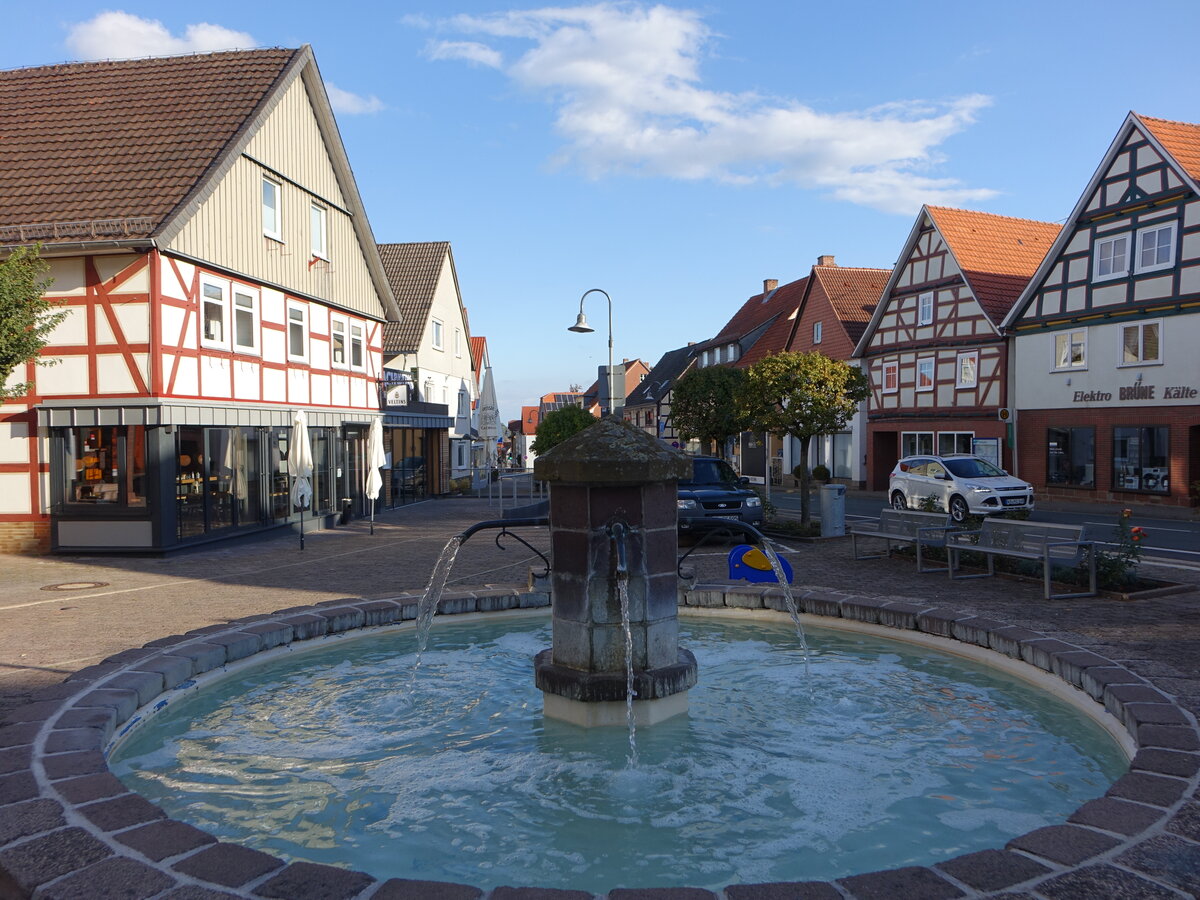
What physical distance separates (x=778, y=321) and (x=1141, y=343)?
26573mm

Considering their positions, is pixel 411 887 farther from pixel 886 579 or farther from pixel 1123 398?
pixel 1123 398

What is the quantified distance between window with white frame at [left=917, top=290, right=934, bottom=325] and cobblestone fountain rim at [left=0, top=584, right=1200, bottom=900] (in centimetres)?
3041

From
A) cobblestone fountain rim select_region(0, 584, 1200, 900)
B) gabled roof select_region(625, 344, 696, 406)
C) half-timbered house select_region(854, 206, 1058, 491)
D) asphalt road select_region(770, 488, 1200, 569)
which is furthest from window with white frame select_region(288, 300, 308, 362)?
gabled roof select_region(625, 344, 696, 406)

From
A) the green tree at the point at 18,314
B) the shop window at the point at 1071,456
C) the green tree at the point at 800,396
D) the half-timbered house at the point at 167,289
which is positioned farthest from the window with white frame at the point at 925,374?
the green tree at the point at 18,314

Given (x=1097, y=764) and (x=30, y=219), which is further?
(x=30, y=219)

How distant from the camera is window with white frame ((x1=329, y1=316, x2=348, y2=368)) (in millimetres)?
23078

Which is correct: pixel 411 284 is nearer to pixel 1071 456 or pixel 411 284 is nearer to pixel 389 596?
pixel 1071 456

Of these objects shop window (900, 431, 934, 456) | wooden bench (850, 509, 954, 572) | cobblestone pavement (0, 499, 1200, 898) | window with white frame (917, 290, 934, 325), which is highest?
window with white frame (917, 290, 934, 325)

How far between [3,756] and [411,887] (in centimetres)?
285

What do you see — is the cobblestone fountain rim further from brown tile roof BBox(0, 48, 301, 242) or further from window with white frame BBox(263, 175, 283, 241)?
window with white frame BBox(263, 175, 283, 241)

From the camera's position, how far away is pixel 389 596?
977cm

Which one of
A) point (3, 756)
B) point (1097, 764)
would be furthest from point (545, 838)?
point (1097, 764)

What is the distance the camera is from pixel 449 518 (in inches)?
979

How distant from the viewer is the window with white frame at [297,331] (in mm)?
20812
